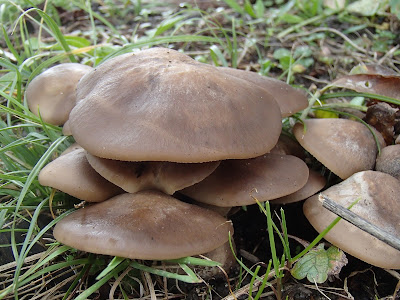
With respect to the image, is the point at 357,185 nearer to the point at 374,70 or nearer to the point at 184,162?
the point at 184,162

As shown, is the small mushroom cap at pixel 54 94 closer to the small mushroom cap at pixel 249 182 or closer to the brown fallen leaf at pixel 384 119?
the small mushroom cap at pixel 249 182

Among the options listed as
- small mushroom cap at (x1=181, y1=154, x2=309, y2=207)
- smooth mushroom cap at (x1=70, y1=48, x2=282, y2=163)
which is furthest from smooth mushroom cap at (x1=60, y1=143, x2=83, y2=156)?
small mushroom cap at (x1=181, y1=154, x2=309, y2=207)

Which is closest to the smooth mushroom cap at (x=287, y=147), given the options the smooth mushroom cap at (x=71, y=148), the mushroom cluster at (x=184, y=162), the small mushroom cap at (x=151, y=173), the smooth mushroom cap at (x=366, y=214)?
the mushroom cluster at (x=184, y=162)

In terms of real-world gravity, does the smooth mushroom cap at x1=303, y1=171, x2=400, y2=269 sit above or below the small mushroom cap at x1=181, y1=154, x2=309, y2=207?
below

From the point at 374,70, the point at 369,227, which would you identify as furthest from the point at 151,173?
the point at 374,70

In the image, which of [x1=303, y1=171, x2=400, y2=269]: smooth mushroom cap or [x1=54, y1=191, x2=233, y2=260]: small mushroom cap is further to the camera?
[x1=303, y1=171, x2=400, y2=269]: smooth mushroom cap

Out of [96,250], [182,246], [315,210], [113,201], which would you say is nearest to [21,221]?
[113,201]

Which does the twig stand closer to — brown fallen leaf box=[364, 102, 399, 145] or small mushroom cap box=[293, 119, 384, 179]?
small mushroom cap box=[293, 119, 384, 179]
